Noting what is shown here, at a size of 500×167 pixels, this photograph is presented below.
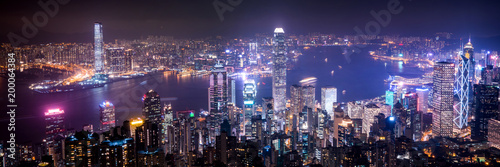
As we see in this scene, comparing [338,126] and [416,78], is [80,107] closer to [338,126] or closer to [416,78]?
[338,126]

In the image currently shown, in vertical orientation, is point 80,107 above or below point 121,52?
below

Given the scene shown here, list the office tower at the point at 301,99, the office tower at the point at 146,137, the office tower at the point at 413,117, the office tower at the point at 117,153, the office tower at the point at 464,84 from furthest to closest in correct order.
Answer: the office tower at the point at 301,99, the office tower at the point at 464,84, the office tower at the point at 413,117, the office tower at the point at 146,137, the office tower at the point at 117,153

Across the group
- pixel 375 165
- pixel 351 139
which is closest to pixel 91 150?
pixel 375 165

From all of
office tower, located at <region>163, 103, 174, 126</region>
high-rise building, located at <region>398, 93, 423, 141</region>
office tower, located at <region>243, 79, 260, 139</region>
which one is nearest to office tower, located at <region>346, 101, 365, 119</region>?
high-rise building, located at <region>398, 93, 423, 141</region>

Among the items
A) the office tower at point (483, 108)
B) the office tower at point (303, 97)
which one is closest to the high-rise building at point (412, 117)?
the office tower at point (483, 108)

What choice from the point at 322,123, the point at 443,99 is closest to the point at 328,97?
the point at 322,123

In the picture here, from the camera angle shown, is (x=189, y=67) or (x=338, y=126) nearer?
(x=338, y=126)

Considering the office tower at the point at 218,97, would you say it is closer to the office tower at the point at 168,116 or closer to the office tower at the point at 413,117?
the office tower at the point at 168,116
